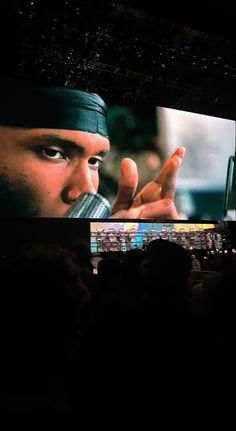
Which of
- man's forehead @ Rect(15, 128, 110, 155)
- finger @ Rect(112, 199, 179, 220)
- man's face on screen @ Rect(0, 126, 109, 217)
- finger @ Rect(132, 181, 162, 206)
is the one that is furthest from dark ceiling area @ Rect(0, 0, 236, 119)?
finger @ Rect(112, 199, 179, 220)

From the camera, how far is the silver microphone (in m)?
5.46

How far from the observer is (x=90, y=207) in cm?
557

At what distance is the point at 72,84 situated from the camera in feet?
19.7

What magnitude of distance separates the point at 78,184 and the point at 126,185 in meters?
0.92

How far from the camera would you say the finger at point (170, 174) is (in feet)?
20.5

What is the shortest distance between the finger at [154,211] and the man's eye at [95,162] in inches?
36.8

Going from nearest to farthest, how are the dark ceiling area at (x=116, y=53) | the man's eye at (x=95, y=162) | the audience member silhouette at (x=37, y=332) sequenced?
the audience member silhouette at (x=37, y=332) → the dark ceiling area at (x=116, y=53) → the man's eye at (x=95, y=162)

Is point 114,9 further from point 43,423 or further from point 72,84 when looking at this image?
point 43,423

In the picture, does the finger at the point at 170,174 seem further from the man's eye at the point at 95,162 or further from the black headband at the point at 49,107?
the black headband at the point at 49,107

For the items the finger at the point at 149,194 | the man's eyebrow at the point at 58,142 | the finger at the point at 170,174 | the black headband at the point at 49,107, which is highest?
the black headband at the point at 49,107

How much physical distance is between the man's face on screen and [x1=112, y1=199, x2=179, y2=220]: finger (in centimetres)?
75

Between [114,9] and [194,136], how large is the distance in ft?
10.3

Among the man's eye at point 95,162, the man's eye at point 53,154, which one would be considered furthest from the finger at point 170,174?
the man's eye at point 53,154

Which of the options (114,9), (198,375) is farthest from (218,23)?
(114,9)
